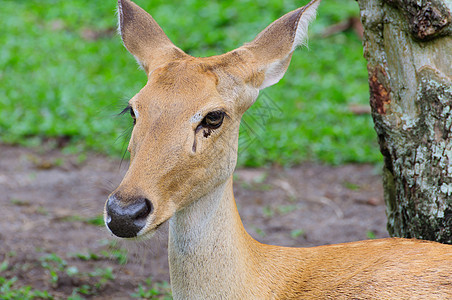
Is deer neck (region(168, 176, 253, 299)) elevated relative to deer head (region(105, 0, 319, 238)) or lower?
lower

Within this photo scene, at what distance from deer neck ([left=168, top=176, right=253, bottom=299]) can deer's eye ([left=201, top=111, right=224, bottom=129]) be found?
37 centimetres

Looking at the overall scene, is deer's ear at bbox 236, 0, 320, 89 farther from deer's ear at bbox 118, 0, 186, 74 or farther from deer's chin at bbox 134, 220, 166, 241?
deer's chin at bbox 134, 220, 166, 241

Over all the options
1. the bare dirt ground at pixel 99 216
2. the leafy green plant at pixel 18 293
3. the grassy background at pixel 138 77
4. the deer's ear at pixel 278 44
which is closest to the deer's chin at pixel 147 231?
the deer's ear at pixel 278 44

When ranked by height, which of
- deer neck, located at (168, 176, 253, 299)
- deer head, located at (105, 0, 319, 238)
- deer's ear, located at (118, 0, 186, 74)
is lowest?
deer neck, located at (168, 176, 253, 299)

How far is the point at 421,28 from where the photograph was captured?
341cm

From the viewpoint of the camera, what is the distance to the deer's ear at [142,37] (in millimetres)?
3498

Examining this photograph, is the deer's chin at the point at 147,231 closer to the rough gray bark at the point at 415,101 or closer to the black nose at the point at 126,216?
the black nose at the point at 126,216

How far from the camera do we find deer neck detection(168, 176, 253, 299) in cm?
318

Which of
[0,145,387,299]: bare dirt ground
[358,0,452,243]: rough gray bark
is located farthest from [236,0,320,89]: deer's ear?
[0,145,387,299]: bare dirt ground

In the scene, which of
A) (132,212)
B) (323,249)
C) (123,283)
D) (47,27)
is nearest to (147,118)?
(132,212)

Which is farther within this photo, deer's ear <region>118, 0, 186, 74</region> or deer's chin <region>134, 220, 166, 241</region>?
deer's ear <region>118, 0, 186, 74</region>

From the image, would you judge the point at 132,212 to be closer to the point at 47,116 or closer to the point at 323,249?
the point at 323,249

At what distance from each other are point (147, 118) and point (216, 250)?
804 millimetres

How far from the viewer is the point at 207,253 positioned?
3.19m
